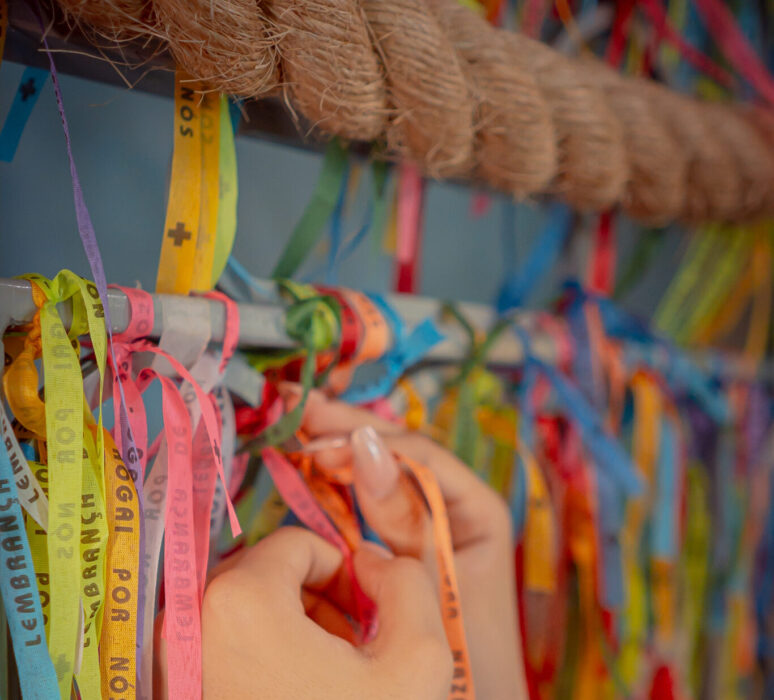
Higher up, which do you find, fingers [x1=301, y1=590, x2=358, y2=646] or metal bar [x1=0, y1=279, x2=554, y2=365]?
metal bar [x1=0, y1=279, x2=554, y2=365]

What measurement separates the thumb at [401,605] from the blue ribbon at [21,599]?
14 centimetres

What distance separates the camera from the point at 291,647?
30 centimetres

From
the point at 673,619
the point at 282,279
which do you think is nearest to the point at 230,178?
the point at 282,279

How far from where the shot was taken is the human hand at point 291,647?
0.97 feet

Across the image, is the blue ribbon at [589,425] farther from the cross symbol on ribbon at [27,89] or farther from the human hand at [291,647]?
the cross symbol on ribbon at [27,89]

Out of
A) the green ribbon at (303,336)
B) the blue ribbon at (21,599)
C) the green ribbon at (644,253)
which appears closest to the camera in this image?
the blue ribbon at (21,599)

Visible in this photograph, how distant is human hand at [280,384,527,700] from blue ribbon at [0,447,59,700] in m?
0.16

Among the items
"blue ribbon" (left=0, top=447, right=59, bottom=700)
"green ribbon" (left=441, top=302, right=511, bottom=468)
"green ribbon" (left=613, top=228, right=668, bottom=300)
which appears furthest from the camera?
"green ribbon" (left=613, top=228, right=668, bottom=300)

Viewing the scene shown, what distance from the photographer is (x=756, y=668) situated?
2.45ft

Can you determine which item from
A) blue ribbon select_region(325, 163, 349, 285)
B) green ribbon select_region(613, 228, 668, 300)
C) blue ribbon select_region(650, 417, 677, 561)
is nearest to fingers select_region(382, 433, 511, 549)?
blue ribbon select_region(325, 163, 349, 285)

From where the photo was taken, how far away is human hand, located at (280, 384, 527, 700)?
39cm

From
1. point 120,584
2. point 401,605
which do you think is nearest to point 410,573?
point 401,605

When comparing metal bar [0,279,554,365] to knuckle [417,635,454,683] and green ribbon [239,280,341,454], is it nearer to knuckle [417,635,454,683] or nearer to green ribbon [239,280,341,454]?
green ribbon [239,280,341,454]

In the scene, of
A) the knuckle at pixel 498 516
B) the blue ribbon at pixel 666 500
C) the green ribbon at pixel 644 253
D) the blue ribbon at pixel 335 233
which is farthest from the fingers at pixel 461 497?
the green ribbon at pixel 644 253
